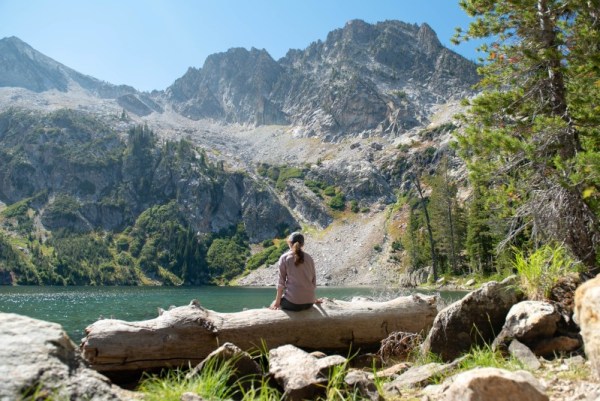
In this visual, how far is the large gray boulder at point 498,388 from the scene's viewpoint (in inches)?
181

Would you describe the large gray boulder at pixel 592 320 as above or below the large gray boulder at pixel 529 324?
above

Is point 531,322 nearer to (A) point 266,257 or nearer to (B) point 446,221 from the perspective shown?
(B) point 446,221

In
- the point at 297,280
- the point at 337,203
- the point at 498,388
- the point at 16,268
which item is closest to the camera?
the point at 498,388

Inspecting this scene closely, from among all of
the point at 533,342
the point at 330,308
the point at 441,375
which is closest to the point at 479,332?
the point at 533,342

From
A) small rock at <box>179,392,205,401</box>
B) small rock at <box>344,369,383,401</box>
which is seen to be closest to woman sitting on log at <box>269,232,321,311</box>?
small rock at <box>344,369,383,401</box>

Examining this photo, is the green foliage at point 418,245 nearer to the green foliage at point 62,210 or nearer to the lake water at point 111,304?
the lake water at point 111,304

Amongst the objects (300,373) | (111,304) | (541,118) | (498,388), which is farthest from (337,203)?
(498,388)

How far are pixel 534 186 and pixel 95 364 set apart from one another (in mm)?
11555

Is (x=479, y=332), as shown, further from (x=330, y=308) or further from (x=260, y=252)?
(x=260, y=252)

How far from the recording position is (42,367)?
4.70 m

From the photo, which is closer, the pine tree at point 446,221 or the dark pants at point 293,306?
the dark pants at point 293,306

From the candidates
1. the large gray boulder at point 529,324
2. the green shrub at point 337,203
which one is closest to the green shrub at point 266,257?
the green shrub at point 337,203

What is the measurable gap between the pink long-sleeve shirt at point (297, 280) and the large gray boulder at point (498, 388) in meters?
5.90

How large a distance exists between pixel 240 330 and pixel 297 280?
5.72ft
